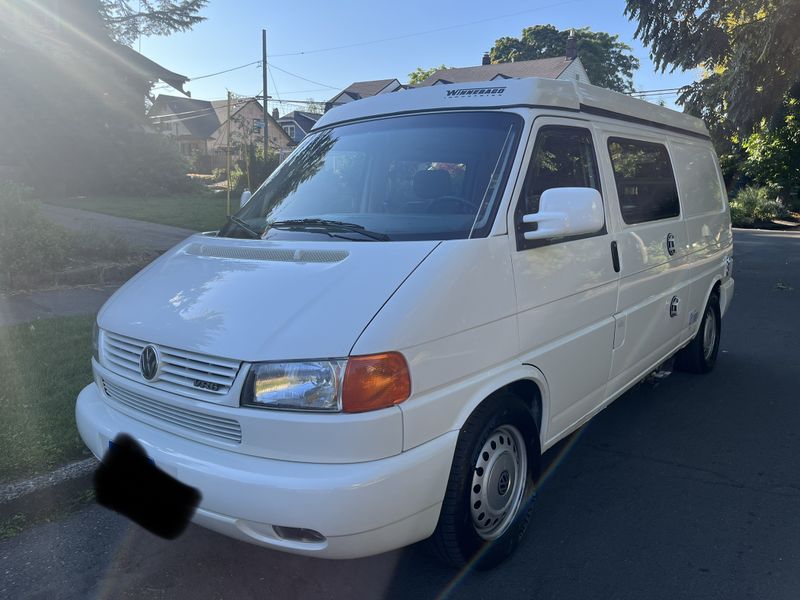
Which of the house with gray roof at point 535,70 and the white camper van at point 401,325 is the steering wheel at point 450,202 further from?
the house with gray roof at point 535,70

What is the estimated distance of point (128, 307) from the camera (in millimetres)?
3137

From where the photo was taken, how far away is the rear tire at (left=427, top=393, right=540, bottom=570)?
2.80 metres

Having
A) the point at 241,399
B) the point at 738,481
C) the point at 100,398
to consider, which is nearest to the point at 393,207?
the point at 241,399

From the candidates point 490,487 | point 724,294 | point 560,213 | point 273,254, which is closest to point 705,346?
point 724,294

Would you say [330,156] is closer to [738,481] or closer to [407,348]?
[407,348]

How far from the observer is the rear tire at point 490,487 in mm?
2801

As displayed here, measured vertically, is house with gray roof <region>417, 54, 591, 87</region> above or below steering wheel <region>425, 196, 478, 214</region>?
above

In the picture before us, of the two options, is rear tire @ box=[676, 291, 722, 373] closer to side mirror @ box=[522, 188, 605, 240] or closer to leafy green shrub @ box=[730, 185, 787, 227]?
side mirror @ box=[522, 188, 605, 240]

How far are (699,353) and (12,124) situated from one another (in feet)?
72.5

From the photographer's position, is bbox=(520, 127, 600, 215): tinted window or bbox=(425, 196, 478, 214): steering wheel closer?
bbox=(425, 196, 478, 214): steering wheel

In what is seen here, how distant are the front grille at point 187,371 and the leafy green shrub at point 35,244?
6.06 m

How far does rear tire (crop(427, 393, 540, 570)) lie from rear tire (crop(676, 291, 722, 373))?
10.7 feet

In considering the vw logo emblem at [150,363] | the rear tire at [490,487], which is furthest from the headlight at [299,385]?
the rear tire at [490,487]

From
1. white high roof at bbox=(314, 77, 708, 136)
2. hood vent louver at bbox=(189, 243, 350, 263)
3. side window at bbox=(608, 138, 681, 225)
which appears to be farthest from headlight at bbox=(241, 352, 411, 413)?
side window at bbox=(608, 138, 681, 225)
